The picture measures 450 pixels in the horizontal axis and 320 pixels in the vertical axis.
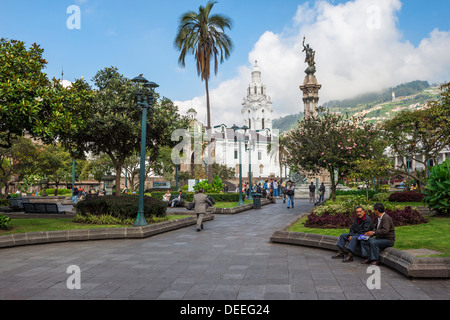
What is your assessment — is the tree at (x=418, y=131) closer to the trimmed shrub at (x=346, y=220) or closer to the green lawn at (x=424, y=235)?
the trimmed shrub at (x=346, y=220)

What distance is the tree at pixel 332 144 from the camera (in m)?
18.4

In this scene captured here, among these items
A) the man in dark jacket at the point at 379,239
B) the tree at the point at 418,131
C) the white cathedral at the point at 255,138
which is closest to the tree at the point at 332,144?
the tree at the point at 418,131

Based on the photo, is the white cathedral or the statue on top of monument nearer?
the statue on top of monument

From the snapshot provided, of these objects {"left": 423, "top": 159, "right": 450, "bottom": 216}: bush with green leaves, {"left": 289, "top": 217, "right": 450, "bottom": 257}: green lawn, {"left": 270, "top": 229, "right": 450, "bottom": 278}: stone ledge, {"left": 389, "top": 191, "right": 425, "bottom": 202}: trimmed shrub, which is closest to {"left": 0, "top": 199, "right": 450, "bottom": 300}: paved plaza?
{"left": 270, "top": 229, "right": 450, "bottom": 278}: stone ledge

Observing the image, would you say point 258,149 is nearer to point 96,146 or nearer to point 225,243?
point 96,146

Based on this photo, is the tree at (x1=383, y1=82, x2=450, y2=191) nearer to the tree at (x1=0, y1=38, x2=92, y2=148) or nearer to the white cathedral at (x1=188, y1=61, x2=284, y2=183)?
the tree at (x1=0, y1=38, x2=92, y2=148)

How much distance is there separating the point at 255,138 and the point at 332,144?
2889 inches

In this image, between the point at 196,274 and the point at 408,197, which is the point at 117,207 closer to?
the point at 196,274

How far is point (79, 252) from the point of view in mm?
9016

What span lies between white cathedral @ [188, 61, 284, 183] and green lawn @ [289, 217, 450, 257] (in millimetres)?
62262

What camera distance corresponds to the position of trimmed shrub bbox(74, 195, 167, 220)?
510 inches

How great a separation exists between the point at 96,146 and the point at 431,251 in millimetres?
17966

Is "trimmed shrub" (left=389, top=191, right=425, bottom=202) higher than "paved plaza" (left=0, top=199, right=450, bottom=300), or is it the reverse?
"trimmed shrub" (left=389, top=191, right=425, bottom=202)
